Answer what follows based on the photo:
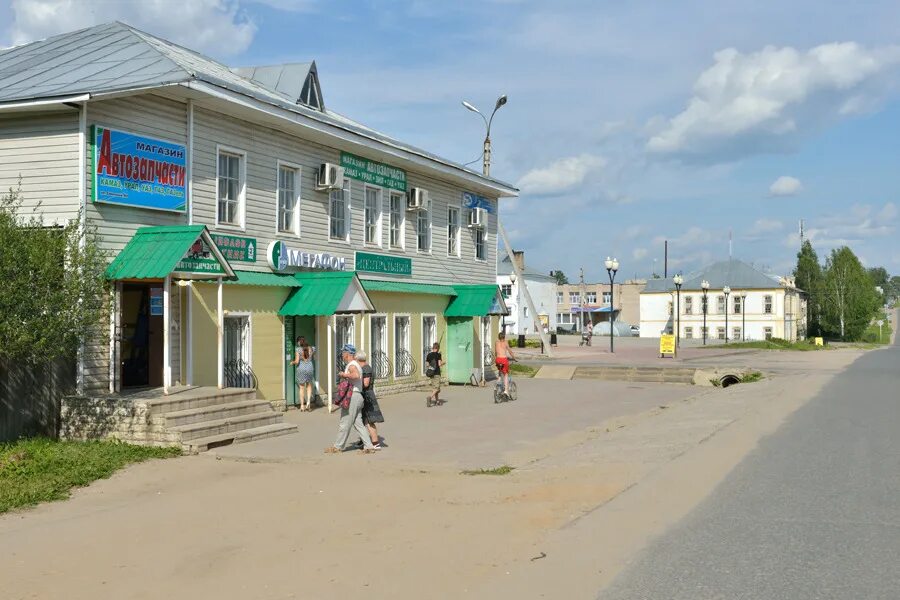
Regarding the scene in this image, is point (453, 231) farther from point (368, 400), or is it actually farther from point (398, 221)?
point (368, 400)

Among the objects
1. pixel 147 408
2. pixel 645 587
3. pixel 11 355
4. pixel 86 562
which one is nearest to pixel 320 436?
pixel 147 408

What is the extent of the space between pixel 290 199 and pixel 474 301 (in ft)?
26.0

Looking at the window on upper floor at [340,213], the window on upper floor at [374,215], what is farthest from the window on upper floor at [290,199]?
the window on upper floor at [374,215]

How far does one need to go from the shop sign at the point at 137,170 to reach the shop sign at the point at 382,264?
21.3 feet

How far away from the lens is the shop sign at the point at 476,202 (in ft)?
90.0

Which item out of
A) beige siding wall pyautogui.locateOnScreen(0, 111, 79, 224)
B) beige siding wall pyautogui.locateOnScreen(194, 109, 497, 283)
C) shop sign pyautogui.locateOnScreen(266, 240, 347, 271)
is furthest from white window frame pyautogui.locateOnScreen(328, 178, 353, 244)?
beige siding wall pyautogui.locateOnScreen(0, 111, 79, 224)

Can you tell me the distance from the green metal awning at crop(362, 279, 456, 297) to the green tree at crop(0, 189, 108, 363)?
9.45 m

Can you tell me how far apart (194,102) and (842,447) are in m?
12.6

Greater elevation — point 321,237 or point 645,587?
Result: point 321,237

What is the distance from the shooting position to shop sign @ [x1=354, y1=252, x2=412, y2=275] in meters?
21.7

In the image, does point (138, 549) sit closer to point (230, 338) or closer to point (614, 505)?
point (614, 505)

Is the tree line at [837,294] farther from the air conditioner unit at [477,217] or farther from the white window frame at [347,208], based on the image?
the white window frame at [347,208]

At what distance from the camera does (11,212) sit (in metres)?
12.2

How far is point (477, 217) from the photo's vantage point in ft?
89.6
